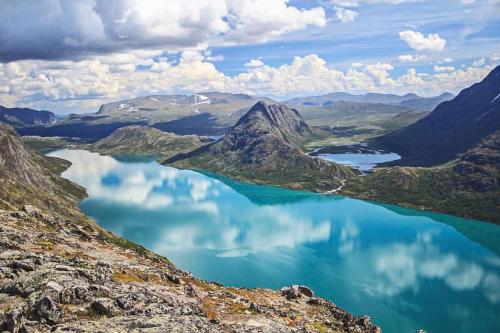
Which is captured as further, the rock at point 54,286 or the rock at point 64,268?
the rock at point 64,268

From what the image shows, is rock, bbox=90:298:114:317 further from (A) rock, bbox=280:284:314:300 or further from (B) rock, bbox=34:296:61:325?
(A) rock, bbox=280:284:314:300

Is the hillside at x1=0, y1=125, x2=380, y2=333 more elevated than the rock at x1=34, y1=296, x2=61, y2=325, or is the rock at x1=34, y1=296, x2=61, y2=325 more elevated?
the rock at x1=34, y1=296, x2=61, y2=325

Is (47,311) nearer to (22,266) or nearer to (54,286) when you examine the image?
(54,286)

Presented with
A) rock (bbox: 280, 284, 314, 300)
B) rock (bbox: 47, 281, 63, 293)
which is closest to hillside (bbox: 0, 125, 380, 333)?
rock (bbox: 280, 284, 314, 300)

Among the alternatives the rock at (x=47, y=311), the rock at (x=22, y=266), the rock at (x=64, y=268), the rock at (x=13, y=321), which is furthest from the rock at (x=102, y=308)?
the rock at (x=22, y=266)

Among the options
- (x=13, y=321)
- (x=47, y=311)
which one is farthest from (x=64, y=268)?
(x=13, y=321)

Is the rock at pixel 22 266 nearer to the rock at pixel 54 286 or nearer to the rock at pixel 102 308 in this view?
the rock at pixel 54 286
